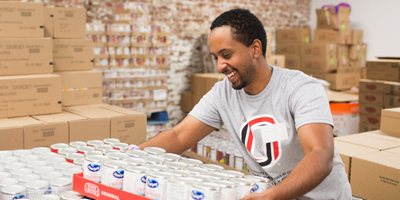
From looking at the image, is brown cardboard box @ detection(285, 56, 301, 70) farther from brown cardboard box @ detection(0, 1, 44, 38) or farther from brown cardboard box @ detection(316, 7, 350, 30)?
brown cardboard box @ detection(0, 1, 44, 38)

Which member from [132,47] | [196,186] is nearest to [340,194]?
[196,186]

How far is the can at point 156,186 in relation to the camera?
4.24 ft

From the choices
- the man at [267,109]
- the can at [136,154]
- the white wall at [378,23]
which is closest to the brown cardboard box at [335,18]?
the white wall at [378,23]

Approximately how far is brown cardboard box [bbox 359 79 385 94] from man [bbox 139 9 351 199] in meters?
3.66

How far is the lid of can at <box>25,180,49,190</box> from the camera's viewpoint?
1.49m

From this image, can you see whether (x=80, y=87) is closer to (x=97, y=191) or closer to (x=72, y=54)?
(x=72, y=54)

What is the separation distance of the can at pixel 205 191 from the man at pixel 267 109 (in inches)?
19.7

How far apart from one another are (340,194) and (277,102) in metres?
0.49

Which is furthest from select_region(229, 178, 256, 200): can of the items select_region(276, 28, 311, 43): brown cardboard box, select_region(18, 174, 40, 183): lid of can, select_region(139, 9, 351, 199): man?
select_region(276, 28, 311, 43): brown cardboard box

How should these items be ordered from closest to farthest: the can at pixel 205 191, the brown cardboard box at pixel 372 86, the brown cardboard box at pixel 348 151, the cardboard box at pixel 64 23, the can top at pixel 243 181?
the can at pixel 205 191
the can top at pixel 243 181
the brown cardboard box at pixel 348 151
the cardboard box at pixel 64 23
the brown cardboard box at pixel 372 86

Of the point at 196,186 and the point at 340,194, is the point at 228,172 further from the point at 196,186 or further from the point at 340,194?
the point at 340,194

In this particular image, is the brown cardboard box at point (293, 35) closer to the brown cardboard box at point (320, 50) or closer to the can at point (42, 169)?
the brown cardboard box at point (320, 50)

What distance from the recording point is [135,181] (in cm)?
135

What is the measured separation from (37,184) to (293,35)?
21.9ft
